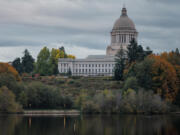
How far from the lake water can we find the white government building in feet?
246

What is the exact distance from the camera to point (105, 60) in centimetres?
15312

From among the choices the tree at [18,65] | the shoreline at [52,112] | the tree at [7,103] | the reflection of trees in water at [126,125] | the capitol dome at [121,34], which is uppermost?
the capitol dome at [121,34]

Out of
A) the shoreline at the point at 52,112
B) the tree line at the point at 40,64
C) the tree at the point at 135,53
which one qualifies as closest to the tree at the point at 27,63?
the tree line at the point at 40,64

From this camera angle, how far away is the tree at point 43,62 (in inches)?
5103

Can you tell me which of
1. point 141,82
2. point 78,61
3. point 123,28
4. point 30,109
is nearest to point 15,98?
point 30,109

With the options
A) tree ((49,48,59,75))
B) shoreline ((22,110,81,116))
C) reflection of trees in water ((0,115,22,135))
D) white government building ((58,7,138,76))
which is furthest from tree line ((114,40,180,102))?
white government building ((58,7,138,76))

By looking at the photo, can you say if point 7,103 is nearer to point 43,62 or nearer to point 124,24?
point 43,62

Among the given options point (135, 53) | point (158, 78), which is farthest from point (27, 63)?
point (158, 78)

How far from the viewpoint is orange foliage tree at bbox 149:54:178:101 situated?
83562mm

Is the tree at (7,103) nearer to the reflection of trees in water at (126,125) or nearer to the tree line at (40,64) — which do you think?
the reflection of trees in water at (126,125)

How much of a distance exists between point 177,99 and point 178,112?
3992mm

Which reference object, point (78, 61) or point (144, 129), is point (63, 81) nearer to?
point (78, 61)

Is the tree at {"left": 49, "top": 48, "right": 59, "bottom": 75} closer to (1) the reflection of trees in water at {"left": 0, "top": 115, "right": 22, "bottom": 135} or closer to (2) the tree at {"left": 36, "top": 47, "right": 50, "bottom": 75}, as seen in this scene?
(2) the tree at {"left": 36, "top": 47, "right": 50, "bottom": 75}

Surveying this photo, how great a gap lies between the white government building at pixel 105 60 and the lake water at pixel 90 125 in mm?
74898
